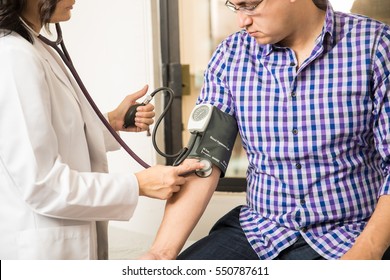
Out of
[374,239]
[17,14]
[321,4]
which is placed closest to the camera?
[374,239]

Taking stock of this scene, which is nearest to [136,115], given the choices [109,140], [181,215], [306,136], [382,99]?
[109,140]

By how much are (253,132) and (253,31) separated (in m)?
0.26

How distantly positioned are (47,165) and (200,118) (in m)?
0.41

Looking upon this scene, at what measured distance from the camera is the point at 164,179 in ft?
4.63

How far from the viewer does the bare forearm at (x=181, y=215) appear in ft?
4.55

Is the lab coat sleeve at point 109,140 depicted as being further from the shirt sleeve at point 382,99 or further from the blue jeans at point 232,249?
the shirt sleeve at point 382,99

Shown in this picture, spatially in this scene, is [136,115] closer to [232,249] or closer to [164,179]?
[164,179]

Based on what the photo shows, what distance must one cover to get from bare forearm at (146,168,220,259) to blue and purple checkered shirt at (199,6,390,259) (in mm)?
153

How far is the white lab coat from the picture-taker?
1305mm

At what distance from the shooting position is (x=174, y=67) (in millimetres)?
2617

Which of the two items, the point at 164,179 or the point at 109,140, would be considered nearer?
the point at 164,179

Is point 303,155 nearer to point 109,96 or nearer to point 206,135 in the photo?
point 206,135

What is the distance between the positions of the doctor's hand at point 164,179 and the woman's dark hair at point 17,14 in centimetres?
47
